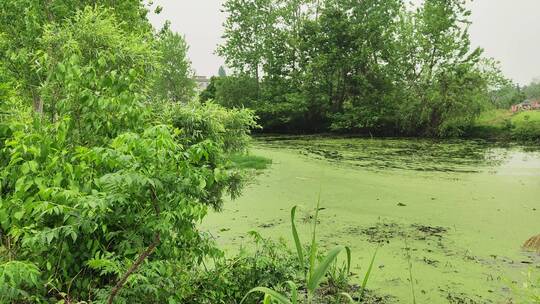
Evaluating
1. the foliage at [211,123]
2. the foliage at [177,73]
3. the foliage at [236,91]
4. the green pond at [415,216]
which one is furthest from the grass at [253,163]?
the foliage at [177,73]

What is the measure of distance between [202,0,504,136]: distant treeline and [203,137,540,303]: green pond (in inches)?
214

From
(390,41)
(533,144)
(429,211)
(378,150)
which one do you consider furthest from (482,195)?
(390,41)

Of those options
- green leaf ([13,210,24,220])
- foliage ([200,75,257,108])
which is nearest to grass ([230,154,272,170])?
green leaf ([13,210,24,220])

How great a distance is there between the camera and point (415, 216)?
4613 mm

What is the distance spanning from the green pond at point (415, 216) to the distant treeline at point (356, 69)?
544 cm

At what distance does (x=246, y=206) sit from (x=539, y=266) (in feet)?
9.74

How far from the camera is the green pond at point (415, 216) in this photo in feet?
9.95

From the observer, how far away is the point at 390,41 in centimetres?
1588

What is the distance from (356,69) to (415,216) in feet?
41.8

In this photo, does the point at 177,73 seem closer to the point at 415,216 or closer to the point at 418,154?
the point at 418,154

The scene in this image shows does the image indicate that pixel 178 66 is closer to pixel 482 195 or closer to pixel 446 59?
pixel 446 59

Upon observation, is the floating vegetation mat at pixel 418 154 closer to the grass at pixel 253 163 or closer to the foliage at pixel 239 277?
the grass at pixel 253 163

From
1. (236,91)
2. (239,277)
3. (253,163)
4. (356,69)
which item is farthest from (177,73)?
(239,277)

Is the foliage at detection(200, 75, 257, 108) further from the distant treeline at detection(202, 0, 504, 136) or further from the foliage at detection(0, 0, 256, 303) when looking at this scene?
the foliage at detection(0, 0, 256, 303)
